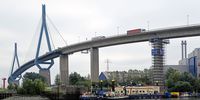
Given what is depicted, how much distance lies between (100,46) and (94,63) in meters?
5.27

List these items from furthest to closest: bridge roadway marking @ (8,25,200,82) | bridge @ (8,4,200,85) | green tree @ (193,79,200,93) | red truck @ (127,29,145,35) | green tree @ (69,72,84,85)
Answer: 1. green tree @ (69,72,84,85)
2. green tree @ (193,79,200,93)
3. red truck @ (127,29,145,35)
4. bridge @ (8,4,200,85)
5. bridge roadway marking @ (8,25,200,82)

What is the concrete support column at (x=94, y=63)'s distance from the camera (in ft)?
383

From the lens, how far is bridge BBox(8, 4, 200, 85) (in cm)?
9506

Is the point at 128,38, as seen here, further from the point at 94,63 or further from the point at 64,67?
the point at 64,67

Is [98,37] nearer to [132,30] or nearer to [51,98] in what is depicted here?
[132,30]

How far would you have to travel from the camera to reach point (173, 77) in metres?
143

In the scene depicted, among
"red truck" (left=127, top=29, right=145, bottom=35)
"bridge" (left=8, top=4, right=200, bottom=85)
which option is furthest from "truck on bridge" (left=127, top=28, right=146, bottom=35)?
"bridge" (left=8, top=4, right=200, bottom=85)

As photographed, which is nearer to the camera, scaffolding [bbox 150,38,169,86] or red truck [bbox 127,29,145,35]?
red truck [bbox 127,29,145,35]

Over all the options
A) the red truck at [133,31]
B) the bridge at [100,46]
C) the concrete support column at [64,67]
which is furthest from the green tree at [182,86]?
the concrete support column at [64,67]

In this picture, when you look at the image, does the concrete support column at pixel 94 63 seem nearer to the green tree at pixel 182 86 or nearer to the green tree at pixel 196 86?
the green tree at pixel 182 86

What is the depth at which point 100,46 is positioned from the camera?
117m

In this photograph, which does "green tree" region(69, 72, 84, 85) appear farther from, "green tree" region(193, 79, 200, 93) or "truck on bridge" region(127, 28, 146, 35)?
"truck on bridge" region(127, 28, 146, 35)

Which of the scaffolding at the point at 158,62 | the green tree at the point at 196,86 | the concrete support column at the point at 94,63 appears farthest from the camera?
the green tree at the point at 196,86

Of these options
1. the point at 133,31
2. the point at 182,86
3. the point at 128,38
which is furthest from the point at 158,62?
the point at 133,31
